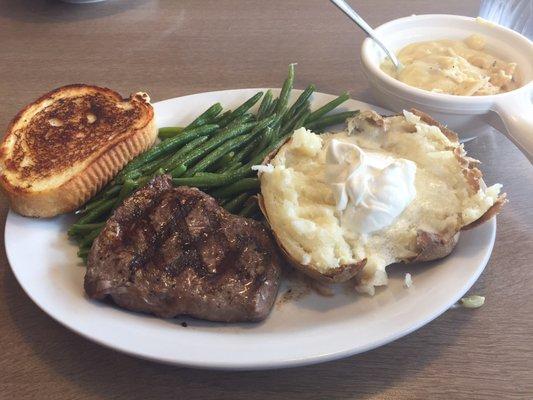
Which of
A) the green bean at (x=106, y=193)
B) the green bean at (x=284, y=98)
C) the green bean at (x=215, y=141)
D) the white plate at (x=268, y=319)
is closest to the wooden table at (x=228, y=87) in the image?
the white plate at (x=268, y=319)

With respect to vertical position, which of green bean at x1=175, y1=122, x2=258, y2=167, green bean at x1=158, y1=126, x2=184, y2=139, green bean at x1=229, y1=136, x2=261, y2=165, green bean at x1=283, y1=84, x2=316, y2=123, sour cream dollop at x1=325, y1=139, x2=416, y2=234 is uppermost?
sour cream dollop at x1=325, y1=139, x2=416, y2=234

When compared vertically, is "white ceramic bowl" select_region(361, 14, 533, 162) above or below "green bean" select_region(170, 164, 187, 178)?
above

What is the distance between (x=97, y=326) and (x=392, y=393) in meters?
0.90

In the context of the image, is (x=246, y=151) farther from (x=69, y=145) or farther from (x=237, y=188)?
(x=69, y=145)

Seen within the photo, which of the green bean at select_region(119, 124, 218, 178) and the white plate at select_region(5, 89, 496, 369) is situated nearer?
the white plate at select_region(5, 89, 496, 369)

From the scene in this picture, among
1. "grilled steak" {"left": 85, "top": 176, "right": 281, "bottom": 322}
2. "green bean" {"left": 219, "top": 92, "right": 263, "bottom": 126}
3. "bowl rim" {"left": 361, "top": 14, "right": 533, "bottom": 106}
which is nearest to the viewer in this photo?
"grilled steak" {"left": 85, "top": 176, "right": 281, "bottom": 322}

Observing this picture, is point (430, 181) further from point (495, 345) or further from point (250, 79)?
point (250, 79)

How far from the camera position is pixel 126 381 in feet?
5.16

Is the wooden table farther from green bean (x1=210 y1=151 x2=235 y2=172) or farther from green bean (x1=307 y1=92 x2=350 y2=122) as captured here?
green bean (x1=210 y1=151 x2=235 y2=172)

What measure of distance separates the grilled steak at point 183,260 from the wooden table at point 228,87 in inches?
8.1

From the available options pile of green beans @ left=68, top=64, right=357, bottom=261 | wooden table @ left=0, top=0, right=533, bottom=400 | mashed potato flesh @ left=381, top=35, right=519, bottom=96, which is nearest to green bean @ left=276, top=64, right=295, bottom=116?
pile of green beans @ left=68, top=64, right=357, bottom=261

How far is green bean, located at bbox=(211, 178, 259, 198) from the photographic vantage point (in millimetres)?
1999

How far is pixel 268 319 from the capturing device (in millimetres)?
1659

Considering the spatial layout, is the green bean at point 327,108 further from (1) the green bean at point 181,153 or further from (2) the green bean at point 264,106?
(1) the green bean at point 181,153
